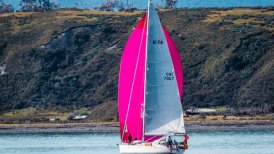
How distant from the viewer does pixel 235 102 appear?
125875 millimetres

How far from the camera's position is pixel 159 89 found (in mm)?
54062

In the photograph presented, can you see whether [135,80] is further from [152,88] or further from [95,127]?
[95,127]

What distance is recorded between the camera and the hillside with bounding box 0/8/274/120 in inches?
5103

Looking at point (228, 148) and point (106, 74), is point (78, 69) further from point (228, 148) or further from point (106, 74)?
point (228, 148)

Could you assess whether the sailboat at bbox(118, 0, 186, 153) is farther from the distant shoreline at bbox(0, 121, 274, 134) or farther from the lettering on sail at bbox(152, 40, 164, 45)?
the distant shoreline at bbox(0, 121, 274, 134)

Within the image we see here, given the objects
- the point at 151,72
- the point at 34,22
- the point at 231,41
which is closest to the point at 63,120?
the point at 231,41

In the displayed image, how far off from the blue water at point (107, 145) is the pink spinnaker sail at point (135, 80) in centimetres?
1141

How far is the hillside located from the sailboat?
2668 inches

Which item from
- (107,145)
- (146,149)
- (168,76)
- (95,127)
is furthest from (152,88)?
(95,127)

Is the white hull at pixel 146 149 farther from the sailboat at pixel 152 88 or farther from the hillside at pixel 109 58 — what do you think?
the hillside at pixel 109 58

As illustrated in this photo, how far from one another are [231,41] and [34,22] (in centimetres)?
3788

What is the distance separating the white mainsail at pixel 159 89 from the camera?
54.0 meters

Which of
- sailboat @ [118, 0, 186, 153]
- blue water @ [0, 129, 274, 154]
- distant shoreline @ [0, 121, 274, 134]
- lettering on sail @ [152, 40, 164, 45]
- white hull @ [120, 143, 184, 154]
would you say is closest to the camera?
white hull @ [120, 143, 184, 154]

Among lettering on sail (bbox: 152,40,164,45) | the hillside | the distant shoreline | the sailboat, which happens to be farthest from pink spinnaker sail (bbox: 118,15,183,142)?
the hillside
